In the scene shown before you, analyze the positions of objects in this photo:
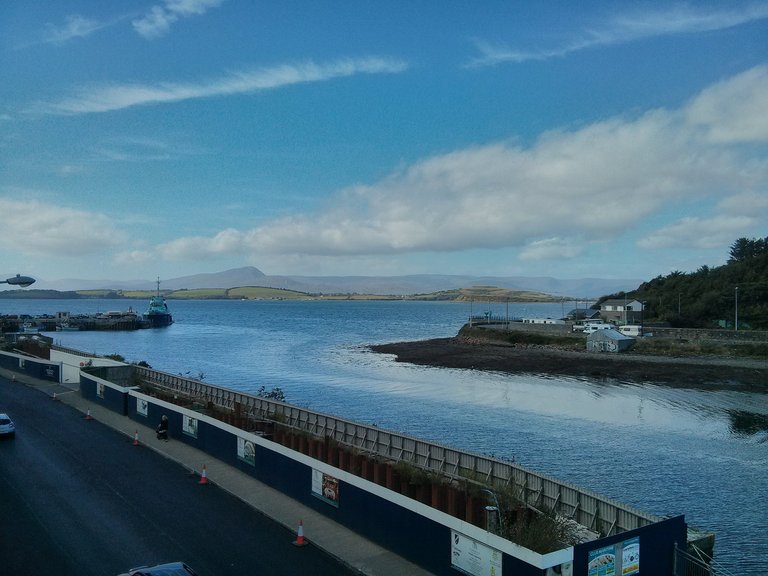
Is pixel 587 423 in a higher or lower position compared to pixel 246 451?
lower

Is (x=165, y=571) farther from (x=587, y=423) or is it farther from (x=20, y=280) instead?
(x=587, y=423)

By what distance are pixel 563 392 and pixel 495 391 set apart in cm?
607

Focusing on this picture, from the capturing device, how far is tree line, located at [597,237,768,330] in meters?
101

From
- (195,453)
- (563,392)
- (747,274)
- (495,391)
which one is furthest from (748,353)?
(195,453)

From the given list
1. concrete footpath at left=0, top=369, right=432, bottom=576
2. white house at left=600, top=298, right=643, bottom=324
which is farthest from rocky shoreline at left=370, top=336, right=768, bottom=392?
concrete footpath at left=0, top=369, right=432, bottom=576

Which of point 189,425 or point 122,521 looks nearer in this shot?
point 122,521

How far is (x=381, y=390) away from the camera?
57406 mm

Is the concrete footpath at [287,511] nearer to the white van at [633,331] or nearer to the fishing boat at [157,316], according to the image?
the white van at [633,331]

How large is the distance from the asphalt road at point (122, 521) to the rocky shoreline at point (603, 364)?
53.0 m

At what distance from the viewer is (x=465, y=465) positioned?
784 inches

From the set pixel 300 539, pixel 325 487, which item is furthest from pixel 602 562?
pixel 325 487

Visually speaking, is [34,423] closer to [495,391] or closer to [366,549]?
[366,549]

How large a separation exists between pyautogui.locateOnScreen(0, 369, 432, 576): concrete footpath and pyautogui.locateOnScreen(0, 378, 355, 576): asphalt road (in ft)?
1.01

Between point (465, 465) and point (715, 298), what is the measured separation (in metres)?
99.9
